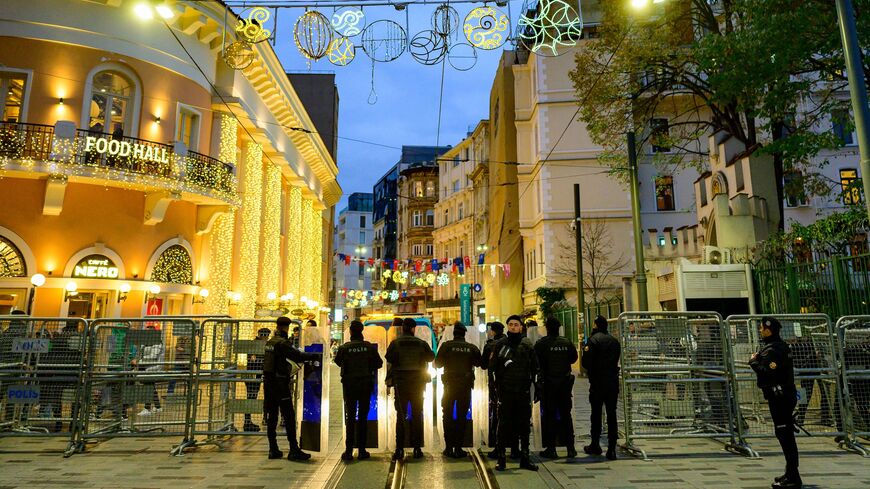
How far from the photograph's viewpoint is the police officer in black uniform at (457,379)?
807 centimetres

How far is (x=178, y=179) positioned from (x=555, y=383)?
50.8 ft

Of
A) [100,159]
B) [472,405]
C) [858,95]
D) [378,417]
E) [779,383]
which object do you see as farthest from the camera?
[100,159]

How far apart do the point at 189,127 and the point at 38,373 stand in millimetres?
14345

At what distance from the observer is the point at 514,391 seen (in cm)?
752

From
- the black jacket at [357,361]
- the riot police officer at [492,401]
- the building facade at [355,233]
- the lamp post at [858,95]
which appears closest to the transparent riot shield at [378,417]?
the black jacket at [357,361]

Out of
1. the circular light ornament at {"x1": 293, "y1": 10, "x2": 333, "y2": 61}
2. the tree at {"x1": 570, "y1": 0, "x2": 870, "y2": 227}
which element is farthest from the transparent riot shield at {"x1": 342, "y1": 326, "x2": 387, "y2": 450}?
the tree at {"x1": 570, "y1": 0, "x2": 870, "y2": 227}

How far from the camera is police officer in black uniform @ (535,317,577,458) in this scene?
8094mm

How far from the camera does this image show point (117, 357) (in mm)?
9344

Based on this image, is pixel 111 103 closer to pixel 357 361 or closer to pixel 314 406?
pixel 314 406

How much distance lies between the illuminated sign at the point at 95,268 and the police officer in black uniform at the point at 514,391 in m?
15.2

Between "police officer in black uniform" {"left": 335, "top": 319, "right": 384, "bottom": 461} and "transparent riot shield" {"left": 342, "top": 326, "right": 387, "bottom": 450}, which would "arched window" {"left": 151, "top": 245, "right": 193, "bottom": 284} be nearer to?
"transparent riot shield" {"left": 342, "top": 326, "right": 387, "bottom": 450}

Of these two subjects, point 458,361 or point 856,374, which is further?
point 856,374

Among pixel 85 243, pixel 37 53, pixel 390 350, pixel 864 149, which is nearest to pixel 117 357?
pixel 390 350

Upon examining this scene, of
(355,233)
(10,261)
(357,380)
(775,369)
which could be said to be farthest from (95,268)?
(355,233)
